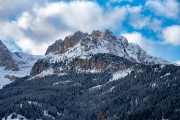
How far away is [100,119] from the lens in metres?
178

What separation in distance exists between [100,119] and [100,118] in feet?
1.48

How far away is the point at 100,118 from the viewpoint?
177625 millimetres
